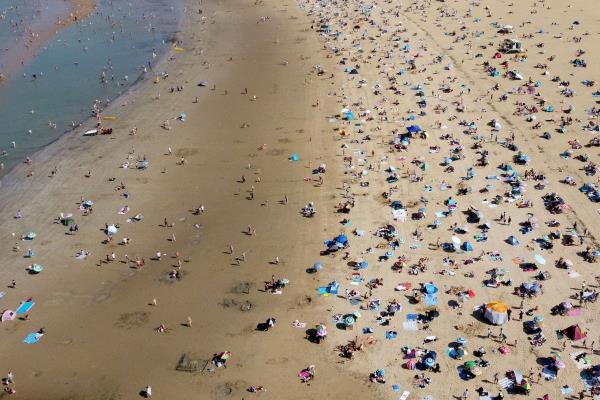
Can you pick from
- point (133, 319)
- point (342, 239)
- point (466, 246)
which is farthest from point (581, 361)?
point (133, 319)

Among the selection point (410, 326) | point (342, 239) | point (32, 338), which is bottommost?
point (32, 338)

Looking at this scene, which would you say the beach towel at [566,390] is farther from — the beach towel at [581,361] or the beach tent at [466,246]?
the beach tent at [466,246]

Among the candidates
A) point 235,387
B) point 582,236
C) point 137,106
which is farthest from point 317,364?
point 137,106

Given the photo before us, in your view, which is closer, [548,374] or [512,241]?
[548,374]

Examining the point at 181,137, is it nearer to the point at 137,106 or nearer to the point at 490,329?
the point at 137,106

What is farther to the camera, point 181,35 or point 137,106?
point 181,35

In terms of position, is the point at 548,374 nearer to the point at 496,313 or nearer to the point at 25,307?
the point at 496,313
